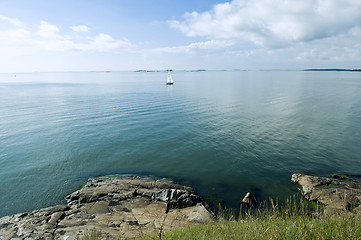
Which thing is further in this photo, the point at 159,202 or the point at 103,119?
the point at 103,119

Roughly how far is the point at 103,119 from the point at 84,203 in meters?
26.0

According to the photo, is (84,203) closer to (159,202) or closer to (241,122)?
(159,202)

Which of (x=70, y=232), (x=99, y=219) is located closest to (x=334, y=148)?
(x=99, y=219)

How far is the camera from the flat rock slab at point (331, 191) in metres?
14.6

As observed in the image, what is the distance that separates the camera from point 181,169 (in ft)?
69.1

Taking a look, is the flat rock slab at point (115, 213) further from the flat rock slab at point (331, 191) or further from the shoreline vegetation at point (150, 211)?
the flat rock slab at point (331, 191)

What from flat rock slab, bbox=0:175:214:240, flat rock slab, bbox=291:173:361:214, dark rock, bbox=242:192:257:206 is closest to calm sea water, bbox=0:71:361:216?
dark rock, bbox=242:192:257:206

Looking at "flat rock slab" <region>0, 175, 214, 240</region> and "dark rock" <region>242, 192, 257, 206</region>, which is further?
"dark rock" <region>242, 192, 257, 206</region>

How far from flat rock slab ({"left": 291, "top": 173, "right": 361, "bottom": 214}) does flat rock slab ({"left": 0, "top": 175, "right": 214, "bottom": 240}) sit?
9.38 meters

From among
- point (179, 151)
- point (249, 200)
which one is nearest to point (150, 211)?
point (249, 200)

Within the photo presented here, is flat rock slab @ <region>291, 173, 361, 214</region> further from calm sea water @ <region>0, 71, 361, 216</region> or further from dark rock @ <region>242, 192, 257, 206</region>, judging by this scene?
dark rock @ <region>242, 192, 257, 206</region>

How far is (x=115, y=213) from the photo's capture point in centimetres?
1361

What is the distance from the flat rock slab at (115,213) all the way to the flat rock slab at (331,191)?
30.8ft

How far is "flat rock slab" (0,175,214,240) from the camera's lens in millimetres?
11383
